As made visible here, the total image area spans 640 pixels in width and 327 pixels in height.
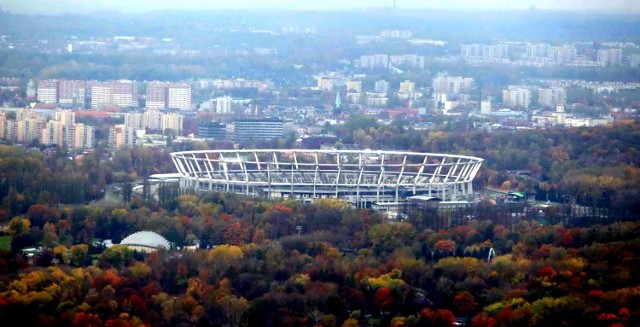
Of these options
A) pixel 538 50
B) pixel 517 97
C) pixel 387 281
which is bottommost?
pixel 387 281

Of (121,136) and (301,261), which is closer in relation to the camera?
(301,261)

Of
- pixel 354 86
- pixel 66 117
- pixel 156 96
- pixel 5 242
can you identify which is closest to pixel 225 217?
pixel 5 242

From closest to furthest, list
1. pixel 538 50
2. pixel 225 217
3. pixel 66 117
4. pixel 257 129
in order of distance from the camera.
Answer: pixel 225 217 → pixel 257 129 → pixel 66 117 → pixel 538 50

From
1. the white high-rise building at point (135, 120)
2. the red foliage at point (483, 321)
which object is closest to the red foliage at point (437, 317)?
the red foliage at point (483, 321)

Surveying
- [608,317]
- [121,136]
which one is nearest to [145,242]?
[608,317]

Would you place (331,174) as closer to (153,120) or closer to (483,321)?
(483,321)

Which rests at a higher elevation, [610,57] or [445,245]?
[610,57]

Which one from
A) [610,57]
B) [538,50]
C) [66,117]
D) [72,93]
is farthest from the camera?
[538,50]

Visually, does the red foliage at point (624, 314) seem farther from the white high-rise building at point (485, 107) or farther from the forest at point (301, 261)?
the white high-rise building at point (485, 107)
